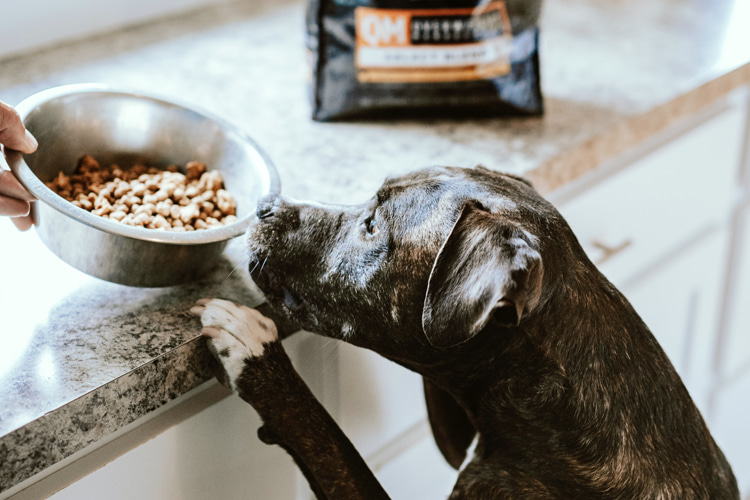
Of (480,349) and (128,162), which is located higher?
(128,162)

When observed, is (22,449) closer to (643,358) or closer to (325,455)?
(325,455)

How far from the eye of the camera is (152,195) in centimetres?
113

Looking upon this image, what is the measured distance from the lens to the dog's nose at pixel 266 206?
1093 millimetres

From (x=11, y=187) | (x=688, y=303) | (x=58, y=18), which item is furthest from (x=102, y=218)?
(x=688, y=303)

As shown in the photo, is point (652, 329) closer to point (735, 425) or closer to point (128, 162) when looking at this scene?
point (735, 425)

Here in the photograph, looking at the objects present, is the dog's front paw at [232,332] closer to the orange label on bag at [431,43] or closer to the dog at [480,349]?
the dog at [480,349]

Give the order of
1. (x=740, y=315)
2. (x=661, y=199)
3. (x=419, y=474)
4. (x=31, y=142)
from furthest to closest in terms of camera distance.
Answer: (x=740, y=315) → (x=661, y=199) → (x=419, y=474) → (x=31, y=142)

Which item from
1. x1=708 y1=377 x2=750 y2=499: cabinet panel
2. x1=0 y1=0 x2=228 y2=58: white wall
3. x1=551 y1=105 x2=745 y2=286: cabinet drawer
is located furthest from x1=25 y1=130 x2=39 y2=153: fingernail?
x1=708 y1=377 x2=750 y2=499: cabinet panel

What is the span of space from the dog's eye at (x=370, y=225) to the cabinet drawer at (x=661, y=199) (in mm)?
513

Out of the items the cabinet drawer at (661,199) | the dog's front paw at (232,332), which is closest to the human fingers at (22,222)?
the dog's front paw at (232,332)

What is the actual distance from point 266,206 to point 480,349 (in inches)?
14.2

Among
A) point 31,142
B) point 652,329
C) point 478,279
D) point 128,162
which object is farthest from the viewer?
point 652,329

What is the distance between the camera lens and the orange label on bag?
145 centimetres

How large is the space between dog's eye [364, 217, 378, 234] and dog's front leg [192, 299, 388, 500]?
0.19 meters
